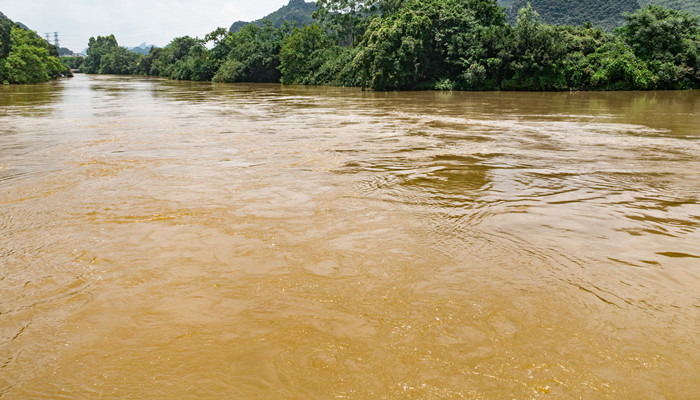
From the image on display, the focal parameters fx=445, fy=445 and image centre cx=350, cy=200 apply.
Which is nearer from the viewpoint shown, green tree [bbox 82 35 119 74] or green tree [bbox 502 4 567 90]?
green tree [bbox 502 4 567 90]

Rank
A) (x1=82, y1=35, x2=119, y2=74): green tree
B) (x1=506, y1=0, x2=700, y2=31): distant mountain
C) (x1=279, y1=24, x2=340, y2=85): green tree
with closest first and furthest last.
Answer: (x1=279, y1=24, x2=340, y2=85): green tree → (x1=506, y1=0, x2=700, y2=31): distant mountain → (x1=82, y1=35, x2=119, y2=74): green tree

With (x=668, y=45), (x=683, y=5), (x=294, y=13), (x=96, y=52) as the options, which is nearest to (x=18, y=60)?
(x=668, y=45)

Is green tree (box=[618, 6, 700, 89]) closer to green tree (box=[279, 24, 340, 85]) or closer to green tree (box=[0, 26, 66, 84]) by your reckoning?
green tree (box=[279, 24, 340, 85])

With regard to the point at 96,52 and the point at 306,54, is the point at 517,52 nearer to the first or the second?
the point at 306,54

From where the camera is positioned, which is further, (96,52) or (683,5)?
(96,52)

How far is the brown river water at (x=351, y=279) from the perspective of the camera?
7.38ft

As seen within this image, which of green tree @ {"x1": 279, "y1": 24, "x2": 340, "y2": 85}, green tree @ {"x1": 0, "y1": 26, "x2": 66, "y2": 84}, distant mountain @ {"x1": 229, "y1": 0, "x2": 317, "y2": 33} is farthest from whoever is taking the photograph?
distant mountain @ {"x1": 229, "y1": 0, "x2": 317, "y2": 33}

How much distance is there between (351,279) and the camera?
3.27 m

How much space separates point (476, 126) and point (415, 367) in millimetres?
10597

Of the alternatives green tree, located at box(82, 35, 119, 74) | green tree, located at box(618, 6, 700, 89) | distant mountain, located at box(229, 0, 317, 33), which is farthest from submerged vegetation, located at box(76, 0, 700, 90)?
distant mountain, located at box(229, 0, 317, 33)

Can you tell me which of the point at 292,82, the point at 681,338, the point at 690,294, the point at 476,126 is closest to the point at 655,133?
the point at 476,126

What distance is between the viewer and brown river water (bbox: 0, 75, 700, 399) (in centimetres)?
225

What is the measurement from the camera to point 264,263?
11.7ft

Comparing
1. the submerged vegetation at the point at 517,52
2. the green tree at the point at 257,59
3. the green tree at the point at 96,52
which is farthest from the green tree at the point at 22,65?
the green tree at the point at 96,52
